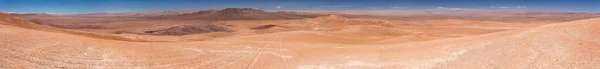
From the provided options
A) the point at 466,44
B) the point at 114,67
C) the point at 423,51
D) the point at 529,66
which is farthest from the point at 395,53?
the point at 114,67

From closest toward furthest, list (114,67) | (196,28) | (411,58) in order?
(114,67) < (411,58) < (196,28)

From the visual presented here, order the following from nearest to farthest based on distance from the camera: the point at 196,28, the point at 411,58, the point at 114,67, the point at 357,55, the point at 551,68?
the point at 551,68
the point at 114,67
the point at 411,58
the point at 357,55
the point at 196,28

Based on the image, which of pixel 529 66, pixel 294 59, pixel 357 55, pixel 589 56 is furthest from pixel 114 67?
pixel 589 56

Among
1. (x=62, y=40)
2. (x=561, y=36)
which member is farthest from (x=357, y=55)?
(x=62, y=40)

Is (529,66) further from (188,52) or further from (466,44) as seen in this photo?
(188,52)

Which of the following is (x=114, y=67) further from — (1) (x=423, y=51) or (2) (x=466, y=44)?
(2) (x=466, y=44)

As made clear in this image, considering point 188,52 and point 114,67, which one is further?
point 188,52

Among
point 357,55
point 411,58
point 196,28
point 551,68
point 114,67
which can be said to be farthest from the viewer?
point 196,28

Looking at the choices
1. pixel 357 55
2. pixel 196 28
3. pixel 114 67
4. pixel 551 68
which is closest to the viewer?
pixel 551 68

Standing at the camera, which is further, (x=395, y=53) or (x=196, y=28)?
(x=196, y=28)
